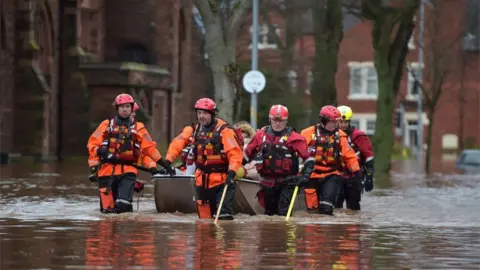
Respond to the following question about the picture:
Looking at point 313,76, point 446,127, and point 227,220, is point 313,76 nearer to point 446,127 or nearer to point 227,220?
point 227,220

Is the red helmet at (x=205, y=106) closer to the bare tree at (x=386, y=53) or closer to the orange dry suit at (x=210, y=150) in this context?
the orange dry suit at (x=210, y=150)

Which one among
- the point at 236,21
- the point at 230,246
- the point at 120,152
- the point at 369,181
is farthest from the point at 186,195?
the point at 236,21

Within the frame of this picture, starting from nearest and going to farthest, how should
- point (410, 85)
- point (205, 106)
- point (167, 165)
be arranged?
point (205, 106), point (167, 165), point (410, 85)

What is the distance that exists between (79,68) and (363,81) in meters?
47.8

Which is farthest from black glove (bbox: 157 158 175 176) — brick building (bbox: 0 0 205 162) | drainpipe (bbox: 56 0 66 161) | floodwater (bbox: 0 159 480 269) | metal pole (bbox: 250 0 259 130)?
drainpipe (bbox: 56 0 66 161)

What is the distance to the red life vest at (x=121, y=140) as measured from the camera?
19.7 m

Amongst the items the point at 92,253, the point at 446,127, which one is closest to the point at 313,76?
the point at 92,253

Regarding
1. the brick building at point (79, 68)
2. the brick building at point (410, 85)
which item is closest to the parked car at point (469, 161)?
the brick building at point (79, 68)

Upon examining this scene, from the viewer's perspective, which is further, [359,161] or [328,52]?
[328,52]

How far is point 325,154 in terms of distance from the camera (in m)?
20.9

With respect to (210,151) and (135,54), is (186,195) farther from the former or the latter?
(135,54)

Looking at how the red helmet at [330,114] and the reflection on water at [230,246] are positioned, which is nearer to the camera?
the reflection on water at [230,246]

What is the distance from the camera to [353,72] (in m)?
96.3

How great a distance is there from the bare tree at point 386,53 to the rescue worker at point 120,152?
23.0 metres
